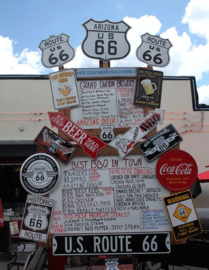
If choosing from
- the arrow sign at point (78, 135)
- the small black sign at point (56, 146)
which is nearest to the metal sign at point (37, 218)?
the small black sign at point (56, 146)

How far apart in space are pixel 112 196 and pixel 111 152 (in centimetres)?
40

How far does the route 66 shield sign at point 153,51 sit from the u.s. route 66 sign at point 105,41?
159 mm

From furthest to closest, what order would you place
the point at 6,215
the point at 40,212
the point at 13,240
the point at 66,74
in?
the point at 6,215
the point at 13,240
the point at 66,74
the point at 40,212

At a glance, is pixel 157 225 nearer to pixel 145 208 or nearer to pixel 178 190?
pixel 145 208

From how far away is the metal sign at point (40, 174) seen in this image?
2.76 meters

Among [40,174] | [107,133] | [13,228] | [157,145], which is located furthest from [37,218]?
[13,228]

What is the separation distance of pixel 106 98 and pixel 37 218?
1.30m

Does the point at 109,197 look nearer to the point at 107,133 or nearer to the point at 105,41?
the point at 107,133

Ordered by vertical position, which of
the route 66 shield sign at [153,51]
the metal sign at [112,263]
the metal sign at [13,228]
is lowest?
the metal sign at [13,228]

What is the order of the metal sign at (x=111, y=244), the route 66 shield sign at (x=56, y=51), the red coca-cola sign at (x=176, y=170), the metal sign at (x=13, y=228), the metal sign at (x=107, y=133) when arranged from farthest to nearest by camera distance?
the metal sign at (x=13, y=228)
the route 66 shield sign at (x=56, y=51)
the metal sign at (x=107, y=133)
the red coca-cola sign at (x=176, y=170)
the metal sign at (x=111, y=244)

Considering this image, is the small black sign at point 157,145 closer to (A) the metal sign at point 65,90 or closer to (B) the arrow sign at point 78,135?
(B) the arrow sign at point 78,135

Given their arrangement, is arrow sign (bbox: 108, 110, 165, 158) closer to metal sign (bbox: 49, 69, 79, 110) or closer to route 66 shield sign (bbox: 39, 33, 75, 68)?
metal sign (bbox: 49, 69, 79, 110)

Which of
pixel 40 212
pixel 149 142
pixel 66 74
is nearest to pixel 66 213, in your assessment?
pixel 40 212

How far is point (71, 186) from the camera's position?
282 centimetres
